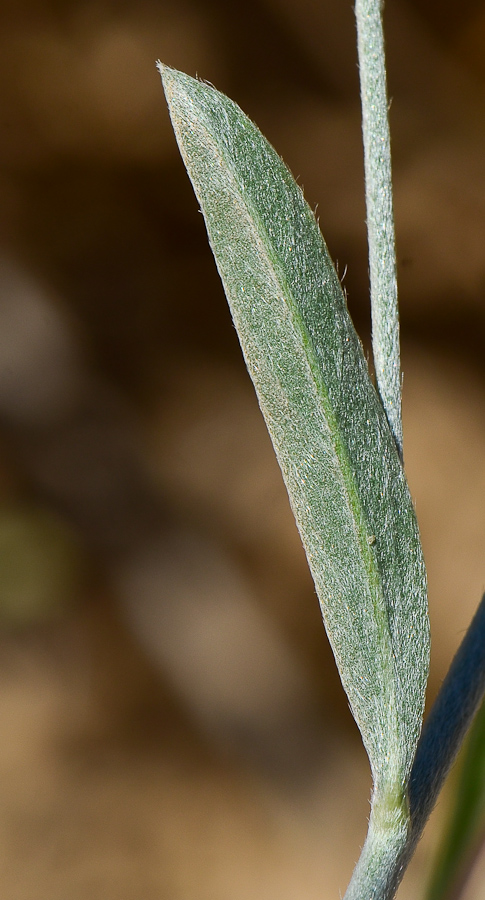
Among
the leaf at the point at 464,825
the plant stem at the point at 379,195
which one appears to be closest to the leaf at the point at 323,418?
the plant stem at the point at 379,195

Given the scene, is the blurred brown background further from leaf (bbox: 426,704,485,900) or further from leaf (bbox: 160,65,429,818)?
leaf (bbox: 160,65,429,818)

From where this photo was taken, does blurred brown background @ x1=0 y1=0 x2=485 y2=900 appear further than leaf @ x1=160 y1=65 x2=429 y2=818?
Yes

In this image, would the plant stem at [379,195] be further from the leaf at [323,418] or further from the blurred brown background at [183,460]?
the blurred brown background at [183,460]

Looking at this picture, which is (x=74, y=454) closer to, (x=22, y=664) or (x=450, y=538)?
(x=22, y=664)

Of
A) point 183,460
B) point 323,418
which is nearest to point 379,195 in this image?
point 323,418

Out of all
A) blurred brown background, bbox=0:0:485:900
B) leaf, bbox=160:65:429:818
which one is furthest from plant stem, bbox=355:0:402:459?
blurred brown background, bbox=0:0:485:900

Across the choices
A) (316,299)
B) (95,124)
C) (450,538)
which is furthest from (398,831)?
(95,124)
